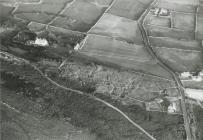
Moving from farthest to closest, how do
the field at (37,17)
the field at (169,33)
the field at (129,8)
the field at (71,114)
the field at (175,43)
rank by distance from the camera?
the field at (129,8)
the field at (37,17)
the field at (169,33)
the field at (175,43)
the field at (71,114)

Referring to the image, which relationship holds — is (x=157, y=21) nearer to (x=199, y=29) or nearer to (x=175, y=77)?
(x=199, y=29)

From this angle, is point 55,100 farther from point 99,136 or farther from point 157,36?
point 157,36

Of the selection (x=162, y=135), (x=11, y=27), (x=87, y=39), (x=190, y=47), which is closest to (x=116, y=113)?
(x=162, y=135)

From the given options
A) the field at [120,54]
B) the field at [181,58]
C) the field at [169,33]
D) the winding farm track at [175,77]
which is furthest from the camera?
the field at [169,33]

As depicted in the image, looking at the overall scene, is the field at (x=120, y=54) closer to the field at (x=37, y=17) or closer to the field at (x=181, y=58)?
the field at (x=181, y=58)

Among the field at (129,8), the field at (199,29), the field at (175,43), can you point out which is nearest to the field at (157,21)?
the field at (129,8)

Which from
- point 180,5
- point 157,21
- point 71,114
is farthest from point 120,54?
point 180,5
